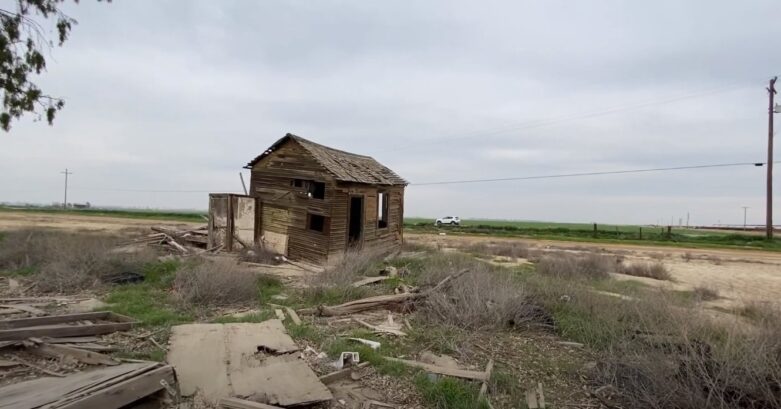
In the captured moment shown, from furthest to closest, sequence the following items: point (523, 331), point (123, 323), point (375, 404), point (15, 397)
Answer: point (523, 331), point (123, 323), point (375, 404), point (15, 397)

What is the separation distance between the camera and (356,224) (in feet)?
65.1

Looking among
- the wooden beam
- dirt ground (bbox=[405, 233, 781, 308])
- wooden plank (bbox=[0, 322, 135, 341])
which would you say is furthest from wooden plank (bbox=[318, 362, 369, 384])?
dirt ground (bbox=[405, 233, 781, 308])

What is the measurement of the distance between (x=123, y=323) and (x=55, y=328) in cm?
89

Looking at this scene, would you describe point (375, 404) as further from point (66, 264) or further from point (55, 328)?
point (66, 264)

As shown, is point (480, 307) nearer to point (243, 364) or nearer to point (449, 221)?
point (243, 364)

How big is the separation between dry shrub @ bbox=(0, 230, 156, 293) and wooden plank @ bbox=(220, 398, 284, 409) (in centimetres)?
800

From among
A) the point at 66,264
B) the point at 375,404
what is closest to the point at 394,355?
the point at 375,404

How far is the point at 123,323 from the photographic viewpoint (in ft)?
22.9

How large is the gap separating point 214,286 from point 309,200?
25.0 ft

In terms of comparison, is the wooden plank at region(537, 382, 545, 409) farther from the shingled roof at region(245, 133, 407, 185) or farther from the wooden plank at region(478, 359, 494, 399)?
the shingled roof at region(245, 133, 407, 185)

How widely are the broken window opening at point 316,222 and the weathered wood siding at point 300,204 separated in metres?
0.16

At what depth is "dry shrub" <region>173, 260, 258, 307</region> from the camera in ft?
29.8

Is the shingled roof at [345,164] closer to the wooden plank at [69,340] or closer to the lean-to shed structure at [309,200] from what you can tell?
the lean-to shed structure at [309,200]

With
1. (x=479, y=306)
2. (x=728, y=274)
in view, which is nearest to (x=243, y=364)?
(x=479, y=306)
